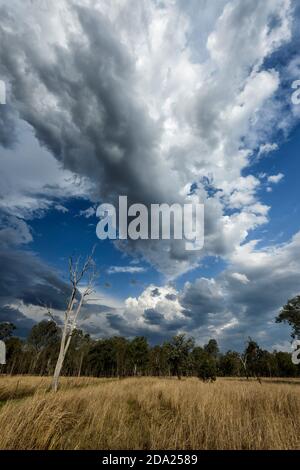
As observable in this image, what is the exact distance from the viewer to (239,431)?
4281 millimetres

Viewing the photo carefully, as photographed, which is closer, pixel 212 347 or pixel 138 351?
pixel 138 351

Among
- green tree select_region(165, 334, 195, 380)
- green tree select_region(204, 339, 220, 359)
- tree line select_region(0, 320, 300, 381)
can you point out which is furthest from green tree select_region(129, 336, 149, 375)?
green tree select_region(204, 339, 220, 359)

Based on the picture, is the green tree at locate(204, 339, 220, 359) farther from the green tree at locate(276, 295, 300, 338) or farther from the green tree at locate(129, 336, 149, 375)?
the green tree at locate(276, 295, 300, 338)

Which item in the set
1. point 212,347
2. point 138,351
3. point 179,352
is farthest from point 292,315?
point 212,347

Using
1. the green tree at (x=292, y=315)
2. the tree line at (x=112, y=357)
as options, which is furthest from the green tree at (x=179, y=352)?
the green tree at (x=292, y=315)

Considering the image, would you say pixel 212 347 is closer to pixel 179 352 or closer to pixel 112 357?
pixel 112 357

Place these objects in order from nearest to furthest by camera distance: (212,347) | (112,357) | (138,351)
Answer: (138,351)
(112,357)
(212,347)

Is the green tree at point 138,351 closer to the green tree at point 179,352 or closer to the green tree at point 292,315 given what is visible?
the green tree at point 179,352

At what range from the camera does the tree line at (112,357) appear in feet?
178

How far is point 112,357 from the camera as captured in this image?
2810 inches

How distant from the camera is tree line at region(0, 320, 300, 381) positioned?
54.2 m

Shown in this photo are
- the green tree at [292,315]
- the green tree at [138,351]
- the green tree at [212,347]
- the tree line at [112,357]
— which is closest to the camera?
the green tree at [292,315]
